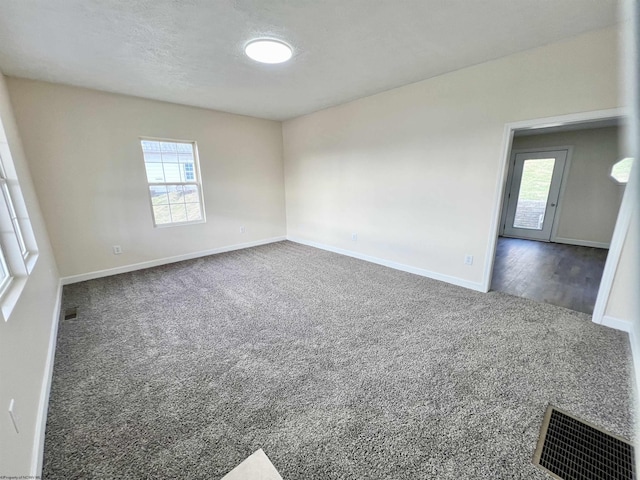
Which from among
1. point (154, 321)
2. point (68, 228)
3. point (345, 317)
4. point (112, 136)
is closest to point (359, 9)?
point (345, 317)

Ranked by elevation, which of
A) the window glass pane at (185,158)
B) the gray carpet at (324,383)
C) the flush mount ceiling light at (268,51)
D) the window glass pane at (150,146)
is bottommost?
the gray carpet at (324,383)

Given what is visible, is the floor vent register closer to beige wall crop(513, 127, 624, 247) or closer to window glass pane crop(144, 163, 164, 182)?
window glass pane crop(144, 163, 164, 182)

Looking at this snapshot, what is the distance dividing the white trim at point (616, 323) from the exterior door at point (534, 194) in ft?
13.0

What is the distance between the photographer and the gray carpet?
1392mm

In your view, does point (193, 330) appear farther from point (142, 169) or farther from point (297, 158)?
point (297, 158)

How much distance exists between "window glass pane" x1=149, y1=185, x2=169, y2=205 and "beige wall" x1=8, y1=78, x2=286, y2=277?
0.14 metres

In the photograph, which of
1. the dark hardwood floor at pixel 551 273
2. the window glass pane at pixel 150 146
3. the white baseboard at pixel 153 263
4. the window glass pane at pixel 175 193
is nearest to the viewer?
the dark hardwood floor at pixel 551 273

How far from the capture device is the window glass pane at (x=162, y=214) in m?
4.24

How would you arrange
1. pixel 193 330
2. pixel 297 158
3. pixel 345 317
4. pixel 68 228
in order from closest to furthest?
1. pixel 193 330
2. pixel 345 317
3. pixel 68 228
4. pixel 297 158

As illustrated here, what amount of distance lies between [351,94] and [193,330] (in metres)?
3.60

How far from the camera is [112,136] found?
367cm

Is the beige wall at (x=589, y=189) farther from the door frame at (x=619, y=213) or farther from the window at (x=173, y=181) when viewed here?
the window at (x=173, y=181)

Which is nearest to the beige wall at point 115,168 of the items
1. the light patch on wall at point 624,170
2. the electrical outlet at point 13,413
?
the electrical outlet at point 13,413

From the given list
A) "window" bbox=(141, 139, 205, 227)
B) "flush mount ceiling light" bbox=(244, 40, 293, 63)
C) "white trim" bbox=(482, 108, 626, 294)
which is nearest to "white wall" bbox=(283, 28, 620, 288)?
"white trim" bbox=(482, 108, 626, 294)
